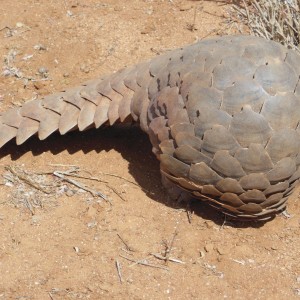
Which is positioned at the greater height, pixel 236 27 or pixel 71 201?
pixel 236 27

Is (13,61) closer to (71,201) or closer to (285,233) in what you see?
(71,201)

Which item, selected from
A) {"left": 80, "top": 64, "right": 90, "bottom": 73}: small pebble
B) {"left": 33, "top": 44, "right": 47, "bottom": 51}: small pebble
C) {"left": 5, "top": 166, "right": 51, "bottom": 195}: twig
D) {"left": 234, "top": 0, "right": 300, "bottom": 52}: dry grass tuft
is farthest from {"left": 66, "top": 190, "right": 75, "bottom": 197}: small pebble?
{"left": 234, "top": 0, "right": 300, "bottom": 52}: dry grass tuft

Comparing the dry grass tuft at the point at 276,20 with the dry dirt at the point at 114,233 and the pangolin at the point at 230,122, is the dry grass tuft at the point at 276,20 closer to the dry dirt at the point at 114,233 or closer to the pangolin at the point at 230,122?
the dry dirt at the point at 114,233

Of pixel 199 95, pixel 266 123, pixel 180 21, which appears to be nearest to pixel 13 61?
pixel 180 21

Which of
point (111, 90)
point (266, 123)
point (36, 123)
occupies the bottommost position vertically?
point (36, 123)

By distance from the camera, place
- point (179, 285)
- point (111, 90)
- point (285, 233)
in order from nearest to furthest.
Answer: point (179, 285), point (285, 233), point (111, 90)

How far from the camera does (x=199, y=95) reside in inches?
141

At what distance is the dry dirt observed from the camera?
3695mm

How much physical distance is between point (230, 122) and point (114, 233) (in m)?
1.00

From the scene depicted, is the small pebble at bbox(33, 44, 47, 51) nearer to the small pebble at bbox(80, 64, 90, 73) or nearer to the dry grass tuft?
the small pebble at bbox(80, 64, 90, 73)

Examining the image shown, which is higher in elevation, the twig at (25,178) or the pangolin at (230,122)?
the pangolin at (230,122)

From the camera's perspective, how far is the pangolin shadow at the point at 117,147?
14.0 ft

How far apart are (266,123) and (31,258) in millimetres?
1512

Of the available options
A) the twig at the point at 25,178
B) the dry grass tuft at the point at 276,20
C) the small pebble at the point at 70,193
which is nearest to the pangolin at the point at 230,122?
the small pebble at the point at 70,193
